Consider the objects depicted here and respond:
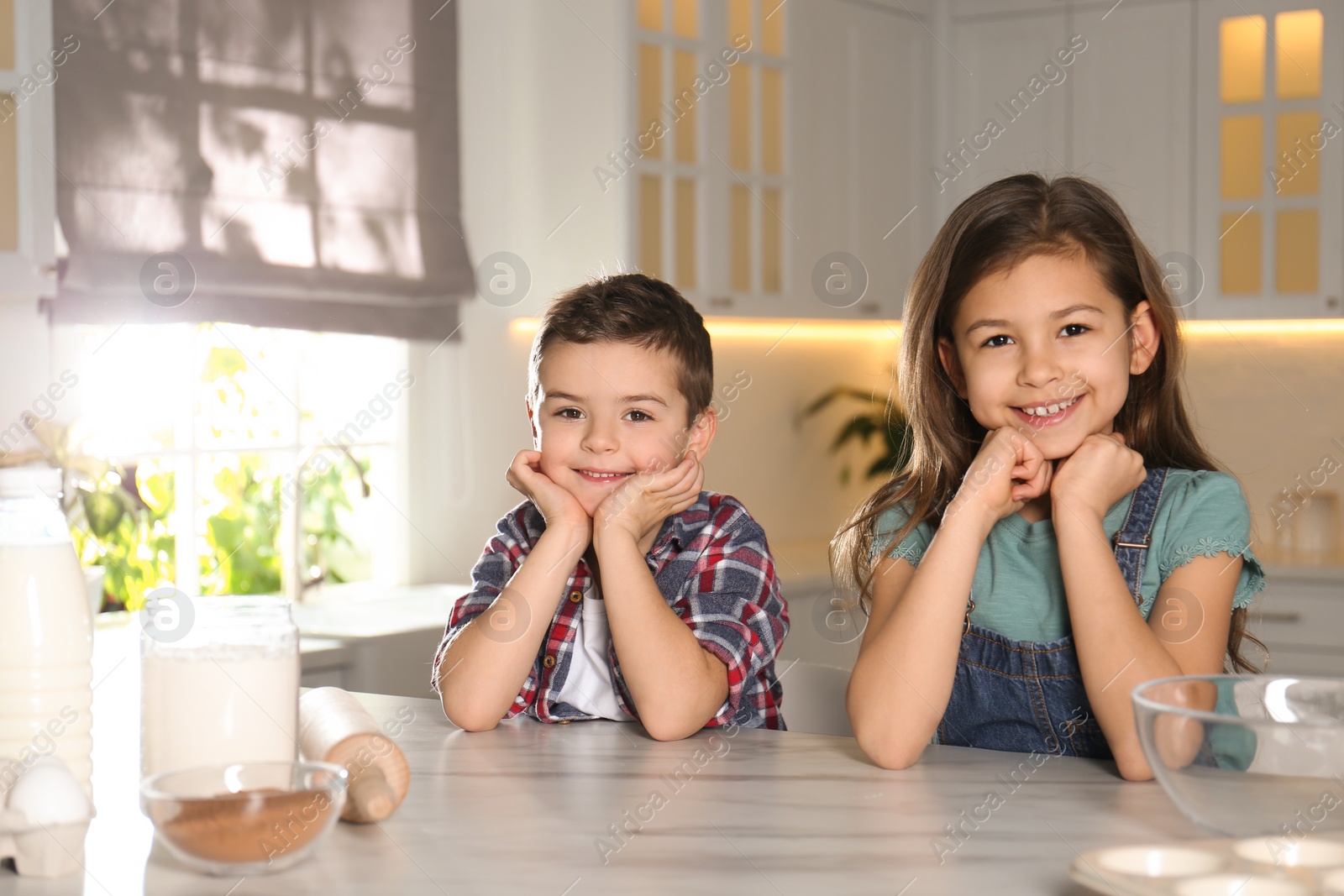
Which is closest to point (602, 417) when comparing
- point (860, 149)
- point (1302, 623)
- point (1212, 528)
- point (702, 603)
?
point (702, 603)

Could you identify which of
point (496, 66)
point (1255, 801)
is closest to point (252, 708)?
point (1255, 801)

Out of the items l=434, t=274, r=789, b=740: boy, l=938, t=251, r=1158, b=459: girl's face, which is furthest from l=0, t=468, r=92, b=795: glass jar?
l=938, t=251, r=1158, b=459: girl's face

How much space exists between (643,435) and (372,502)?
5.71 feet

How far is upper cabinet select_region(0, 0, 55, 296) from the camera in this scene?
214 centimetres

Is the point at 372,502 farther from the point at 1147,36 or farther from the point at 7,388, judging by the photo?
the point at 1147,36

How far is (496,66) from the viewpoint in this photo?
3.00 meters

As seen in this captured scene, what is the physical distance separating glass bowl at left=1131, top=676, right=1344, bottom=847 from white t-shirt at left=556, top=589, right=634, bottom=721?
25.5 inches

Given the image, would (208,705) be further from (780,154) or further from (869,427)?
(869,427)

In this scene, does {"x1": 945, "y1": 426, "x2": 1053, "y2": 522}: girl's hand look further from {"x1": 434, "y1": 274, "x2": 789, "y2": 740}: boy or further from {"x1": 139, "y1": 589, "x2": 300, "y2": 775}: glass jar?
{"x1": 139, "y1": 589, "x2": 300, "y2": 775}: glass jar

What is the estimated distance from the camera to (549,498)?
4.06ft

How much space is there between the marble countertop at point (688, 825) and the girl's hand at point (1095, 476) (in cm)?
25

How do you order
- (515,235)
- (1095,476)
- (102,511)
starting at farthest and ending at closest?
1. (515,235)
2. (102,511)
3. (1095,476)

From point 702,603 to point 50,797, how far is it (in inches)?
25.6

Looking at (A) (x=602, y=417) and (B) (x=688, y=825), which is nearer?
(B) (x=688, y=825)
